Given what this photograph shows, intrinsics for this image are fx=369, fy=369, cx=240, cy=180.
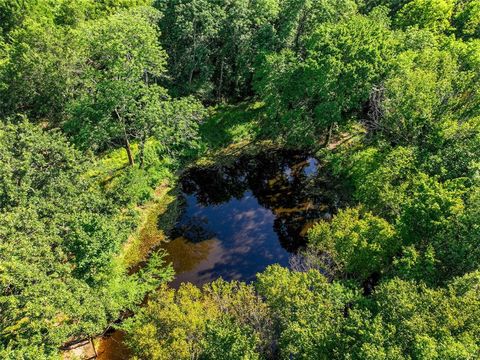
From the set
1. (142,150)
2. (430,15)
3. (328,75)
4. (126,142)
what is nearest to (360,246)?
(328,75)

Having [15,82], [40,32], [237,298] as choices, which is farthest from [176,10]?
[237,298]

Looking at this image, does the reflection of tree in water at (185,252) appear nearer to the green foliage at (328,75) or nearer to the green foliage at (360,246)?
the green foliage at (360,246)

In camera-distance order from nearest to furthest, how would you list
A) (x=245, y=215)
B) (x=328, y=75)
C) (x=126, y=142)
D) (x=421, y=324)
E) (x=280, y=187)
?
1. (x=421, y=324)
2. (x=328, y=75)
3. (x=245, y=215)
4. (x=126, y=142)
5. (x=280, y=187)

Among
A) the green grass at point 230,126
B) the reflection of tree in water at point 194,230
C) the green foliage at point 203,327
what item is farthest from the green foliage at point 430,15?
the green foliage at point 203,327

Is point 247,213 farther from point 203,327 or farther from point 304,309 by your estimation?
point 304,309

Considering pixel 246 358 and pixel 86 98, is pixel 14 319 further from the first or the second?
pixel 86 98
